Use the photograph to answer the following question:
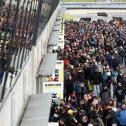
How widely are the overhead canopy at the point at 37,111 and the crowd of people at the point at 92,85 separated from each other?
3185mm

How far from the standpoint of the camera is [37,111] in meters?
7.43

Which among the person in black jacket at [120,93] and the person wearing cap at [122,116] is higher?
the person in black jacket at [120,93]

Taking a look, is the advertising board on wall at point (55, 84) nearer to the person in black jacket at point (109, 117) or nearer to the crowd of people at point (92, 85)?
the crowd of people at point (92, 85)

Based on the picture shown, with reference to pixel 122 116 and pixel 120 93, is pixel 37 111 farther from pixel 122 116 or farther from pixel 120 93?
pixel 120 93

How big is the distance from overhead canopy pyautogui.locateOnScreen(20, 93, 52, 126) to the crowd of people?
3185mm

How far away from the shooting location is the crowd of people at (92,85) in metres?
12.3

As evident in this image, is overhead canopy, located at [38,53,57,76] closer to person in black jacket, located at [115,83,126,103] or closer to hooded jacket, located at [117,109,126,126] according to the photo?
hooded jacket, located at [117,109,126,126]

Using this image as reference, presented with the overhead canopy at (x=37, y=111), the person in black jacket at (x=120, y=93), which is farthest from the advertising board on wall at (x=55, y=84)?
→ the overhead canopy at (x=37, y=111)

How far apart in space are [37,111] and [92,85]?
413 inches

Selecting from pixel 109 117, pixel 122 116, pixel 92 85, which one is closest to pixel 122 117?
pixel 122 116

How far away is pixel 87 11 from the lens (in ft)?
170

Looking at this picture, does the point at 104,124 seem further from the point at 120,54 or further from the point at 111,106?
the point at 120,54

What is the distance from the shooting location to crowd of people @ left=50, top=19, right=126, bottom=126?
1226 centimetres

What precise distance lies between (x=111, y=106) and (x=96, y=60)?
7868 mm
